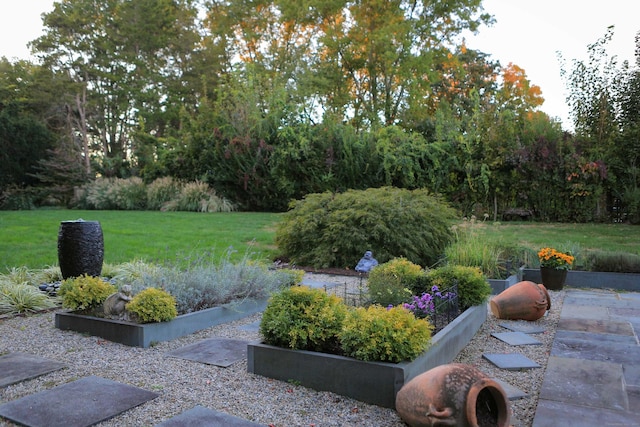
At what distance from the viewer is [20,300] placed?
4926 millimetres

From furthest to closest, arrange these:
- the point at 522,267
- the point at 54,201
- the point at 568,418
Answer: the point at 54,201 < the point at 522,267 < the point at 568,418

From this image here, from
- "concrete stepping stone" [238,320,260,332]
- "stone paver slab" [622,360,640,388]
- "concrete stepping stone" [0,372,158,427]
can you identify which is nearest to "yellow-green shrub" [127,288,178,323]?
"concrete stepping stone" [238,320,260,332]

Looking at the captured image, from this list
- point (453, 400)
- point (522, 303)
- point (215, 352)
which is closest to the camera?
point (453, 400)

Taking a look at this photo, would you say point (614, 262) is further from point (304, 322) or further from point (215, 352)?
point (215, 352)

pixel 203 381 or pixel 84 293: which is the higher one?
pixel 84 293

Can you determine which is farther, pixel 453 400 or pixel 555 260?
pixel 555 260

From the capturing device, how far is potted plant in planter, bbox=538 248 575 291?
20.5 ft

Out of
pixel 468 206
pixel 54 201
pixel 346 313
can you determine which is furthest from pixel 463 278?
pixel 54 201

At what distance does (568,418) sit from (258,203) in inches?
562

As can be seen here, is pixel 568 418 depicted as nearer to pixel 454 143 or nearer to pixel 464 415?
pixel 464 415

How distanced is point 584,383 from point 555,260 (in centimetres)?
359

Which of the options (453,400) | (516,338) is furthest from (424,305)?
(453,400)

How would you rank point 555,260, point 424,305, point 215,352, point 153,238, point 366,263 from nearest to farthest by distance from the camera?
point 215,352
point 424,305
point 555,260
point 366,263
point 153,238

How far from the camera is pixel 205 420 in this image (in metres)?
2.47
